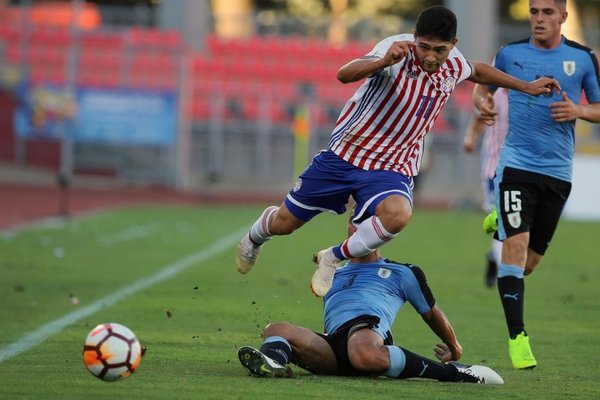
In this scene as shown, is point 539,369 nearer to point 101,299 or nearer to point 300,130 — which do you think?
point 101,299

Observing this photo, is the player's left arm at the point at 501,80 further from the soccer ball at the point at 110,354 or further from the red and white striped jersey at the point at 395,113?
the soccer ball at the point at 110,354

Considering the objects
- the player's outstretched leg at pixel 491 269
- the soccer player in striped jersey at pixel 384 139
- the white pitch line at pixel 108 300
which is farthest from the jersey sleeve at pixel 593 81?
the player's outstretched leg at pixel 491 269

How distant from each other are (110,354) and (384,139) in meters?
2.59

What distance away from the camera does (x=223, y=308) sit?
1171 cm

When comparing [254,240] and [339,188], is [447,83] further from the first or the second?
[254,240]

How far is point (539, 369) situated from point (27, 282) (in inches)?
263

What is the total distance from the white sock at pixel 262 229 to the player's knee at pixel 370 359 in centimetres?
188

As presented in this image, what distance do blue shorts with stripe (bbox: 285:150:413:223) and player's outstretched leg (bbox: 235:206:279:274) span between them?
297 millimetres

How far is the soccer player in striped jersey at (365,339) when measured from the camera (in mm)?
7469

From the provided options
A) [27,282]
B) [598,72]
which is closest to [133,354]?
[598,72]

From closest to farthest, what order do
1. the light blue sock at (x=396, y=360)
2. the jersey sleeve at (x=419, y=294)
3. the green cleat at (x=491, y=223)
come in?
1. the light blue sock at (x=396, y=360)
2. the jersey sleeve at (x=419, y=294)
3. the green cleat at (x=491, y=223)

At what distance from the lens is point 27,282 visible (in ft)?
44.7

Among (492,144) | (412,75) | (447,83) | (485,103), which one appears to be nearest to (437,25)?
(412,75)

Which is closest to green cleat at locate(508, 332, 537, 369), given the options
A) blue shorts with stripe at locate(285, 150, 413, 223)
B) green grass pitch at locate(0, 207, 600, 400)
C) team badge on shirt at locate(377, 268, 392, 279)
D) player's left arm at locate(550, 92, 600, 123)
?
green grass pitch at locate(0, 207, 600, 400)
